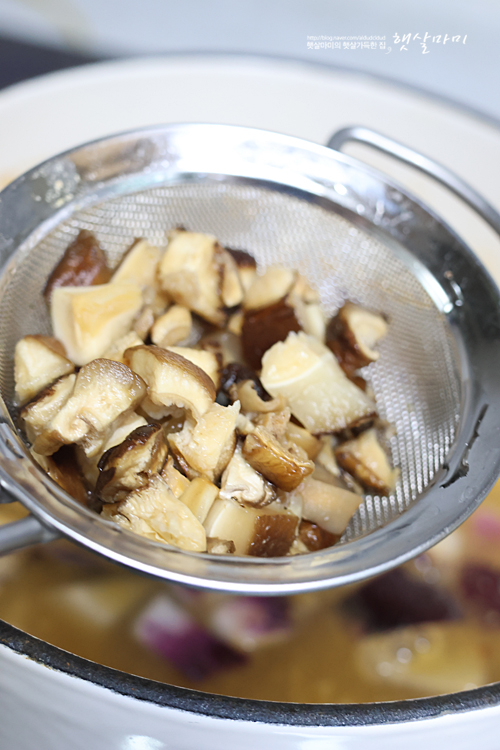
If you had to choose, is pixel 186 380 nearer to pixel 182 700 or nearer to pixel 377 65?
pixel 182 700

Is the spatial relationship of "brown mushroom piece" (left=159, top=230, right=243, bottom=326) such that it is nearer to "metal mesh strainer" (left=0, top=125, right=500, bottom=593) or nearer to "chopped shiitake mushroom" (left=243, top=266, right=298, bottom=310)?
"chopped shiitake mushroom" (left=243, top=266, right=298, bottom=310)

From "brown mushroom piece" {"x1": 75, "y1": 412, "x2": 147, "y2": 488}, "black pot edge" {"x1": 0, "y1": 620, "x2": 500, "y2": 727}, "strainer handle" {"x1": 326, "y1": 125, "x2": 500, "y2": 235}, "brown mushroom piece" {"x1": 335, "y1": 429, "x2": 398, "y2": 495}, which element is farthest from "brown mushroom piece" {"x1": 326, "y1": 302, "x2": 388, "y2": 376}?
"black pot edge" {"x1": 0, "y1": 620, "x2": 500, "y2": 727}

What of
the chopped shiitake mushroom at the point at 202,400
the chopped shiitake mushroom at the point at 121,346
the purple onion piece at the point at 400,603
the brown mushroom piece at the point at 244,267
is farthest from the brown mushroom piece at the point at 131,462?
the purple onion piece at the point at 400,603

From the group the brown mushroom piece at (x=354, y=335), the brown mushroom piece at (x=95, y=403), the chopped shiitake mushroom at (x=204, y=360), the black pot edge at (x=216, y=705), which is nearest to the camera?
the black pot edge at (x=216, y=705)

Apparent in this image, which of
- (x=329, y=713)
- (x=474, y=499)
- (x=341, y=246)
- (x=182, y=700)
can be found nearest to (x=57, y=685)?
(x=182, y=700)

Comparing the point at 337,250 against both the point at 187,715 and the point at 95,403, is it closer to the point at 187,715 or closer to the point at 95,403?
the point at 95,403

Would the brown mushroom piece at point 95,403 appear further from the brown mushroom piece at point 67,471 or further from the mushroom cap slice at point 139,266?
the mushroom cap slice at point 139,266

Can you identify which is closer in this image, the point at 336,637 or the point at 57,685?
the point at 57,685
